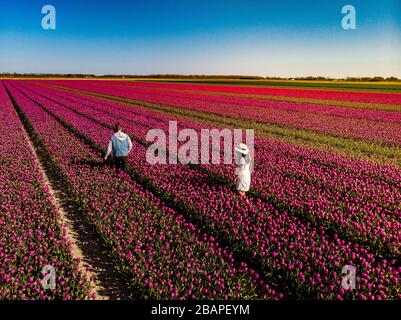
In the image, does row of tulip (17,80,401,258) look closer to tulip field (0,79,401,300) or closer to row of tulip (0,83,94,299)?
tulip field (0,79,401,300)

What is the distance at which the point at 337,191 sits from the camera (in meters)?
9.85

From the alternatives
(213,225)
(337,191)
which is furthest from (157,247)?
(337,191)

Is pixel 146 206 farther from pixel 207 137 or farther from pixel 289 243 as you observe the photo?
pixel 207 137

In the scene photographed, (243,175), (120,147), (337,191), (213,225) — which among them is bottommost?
(213,225)

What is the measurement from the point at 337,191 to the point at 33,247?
850 cm

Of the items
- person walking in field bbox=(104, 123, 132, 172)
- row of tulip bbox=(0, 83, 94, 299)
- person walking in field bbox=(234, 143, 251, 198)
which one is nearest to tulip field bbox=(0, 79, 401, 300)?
row of tulip bbox=(0, 83, 94, 299)

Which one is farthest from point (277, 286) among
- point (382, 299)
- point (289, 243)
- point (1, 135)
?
point (1, 135)

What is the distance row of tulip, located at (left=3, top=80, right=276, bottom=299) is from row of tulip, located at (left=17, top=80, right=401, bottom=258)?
2.79m

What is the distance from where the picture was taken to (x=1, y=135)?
18.8 meters

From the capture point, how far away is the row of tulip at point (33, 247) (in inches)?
213

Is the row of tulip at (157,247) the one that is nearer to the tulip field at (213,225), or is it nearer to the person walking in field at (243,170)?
the tulip field at (213,225)

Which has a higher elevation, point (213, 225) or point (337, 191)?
point (337, 191)

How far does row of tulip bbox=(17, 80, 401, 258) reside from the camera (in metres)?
7.39

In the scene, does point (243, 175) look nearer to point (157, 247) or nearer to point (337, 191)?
point (337, 191)
